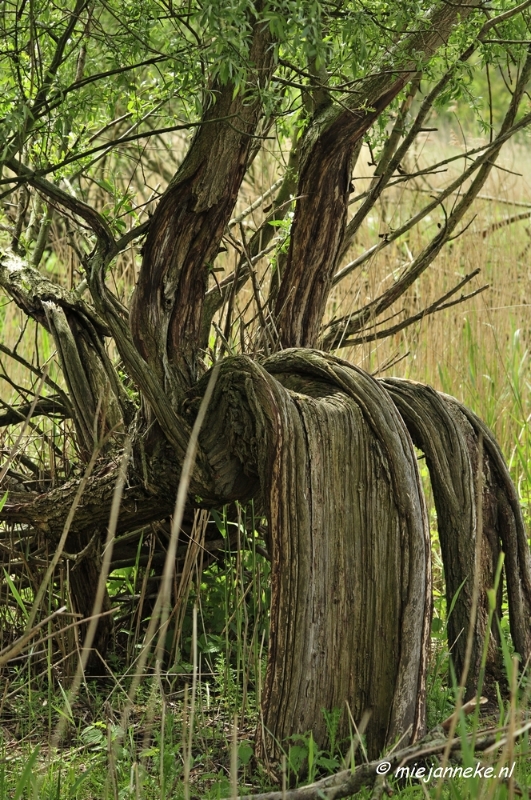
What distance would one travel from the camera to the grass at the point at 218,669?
170 centimetres

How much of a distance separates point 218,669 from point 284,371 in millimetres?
815

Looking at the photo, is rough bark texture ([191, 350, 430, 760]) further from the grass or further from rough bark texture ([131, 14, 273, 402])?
rough bark texture ([131, 14, 273, 402])

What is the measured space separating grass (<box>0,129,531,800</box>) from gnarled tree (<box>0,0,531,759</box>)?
14 centimetres

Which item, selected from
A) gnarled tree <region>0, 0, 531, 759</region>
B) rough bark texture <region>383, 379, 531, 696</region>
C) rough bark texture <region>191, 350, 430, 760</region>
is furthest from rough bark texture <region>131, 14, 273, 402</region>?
rough bark texture <region>383, 379, 531, 696</region>

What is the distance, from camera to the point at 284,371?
2.21 m

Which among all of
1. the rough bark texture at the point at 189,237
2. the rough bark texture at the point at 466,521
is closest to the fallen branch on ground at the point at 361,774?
the rough bark texture at the point at 466,521

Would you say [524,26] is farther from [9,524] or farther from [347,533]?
[9,524]

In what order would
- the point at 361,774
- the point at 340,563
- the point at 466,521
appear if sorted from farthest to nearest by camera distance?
the point at 466,521 < the point at 340,563 < the point at 361,774

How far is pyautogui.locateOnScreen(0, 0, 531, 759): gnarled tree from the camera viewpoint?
6.08 feet

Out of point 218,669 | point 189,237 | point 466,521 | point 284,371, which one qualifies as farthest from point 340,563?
point 189,237

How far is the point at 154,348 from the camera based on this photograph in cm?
226

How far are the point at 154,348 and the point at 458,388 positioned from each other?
2297mm

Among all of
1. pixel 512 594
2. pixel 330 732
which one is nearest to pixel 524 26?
pixel 512 594

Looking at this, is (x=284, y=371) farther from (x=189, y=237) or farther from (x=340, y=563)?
(x=340, y=563)
